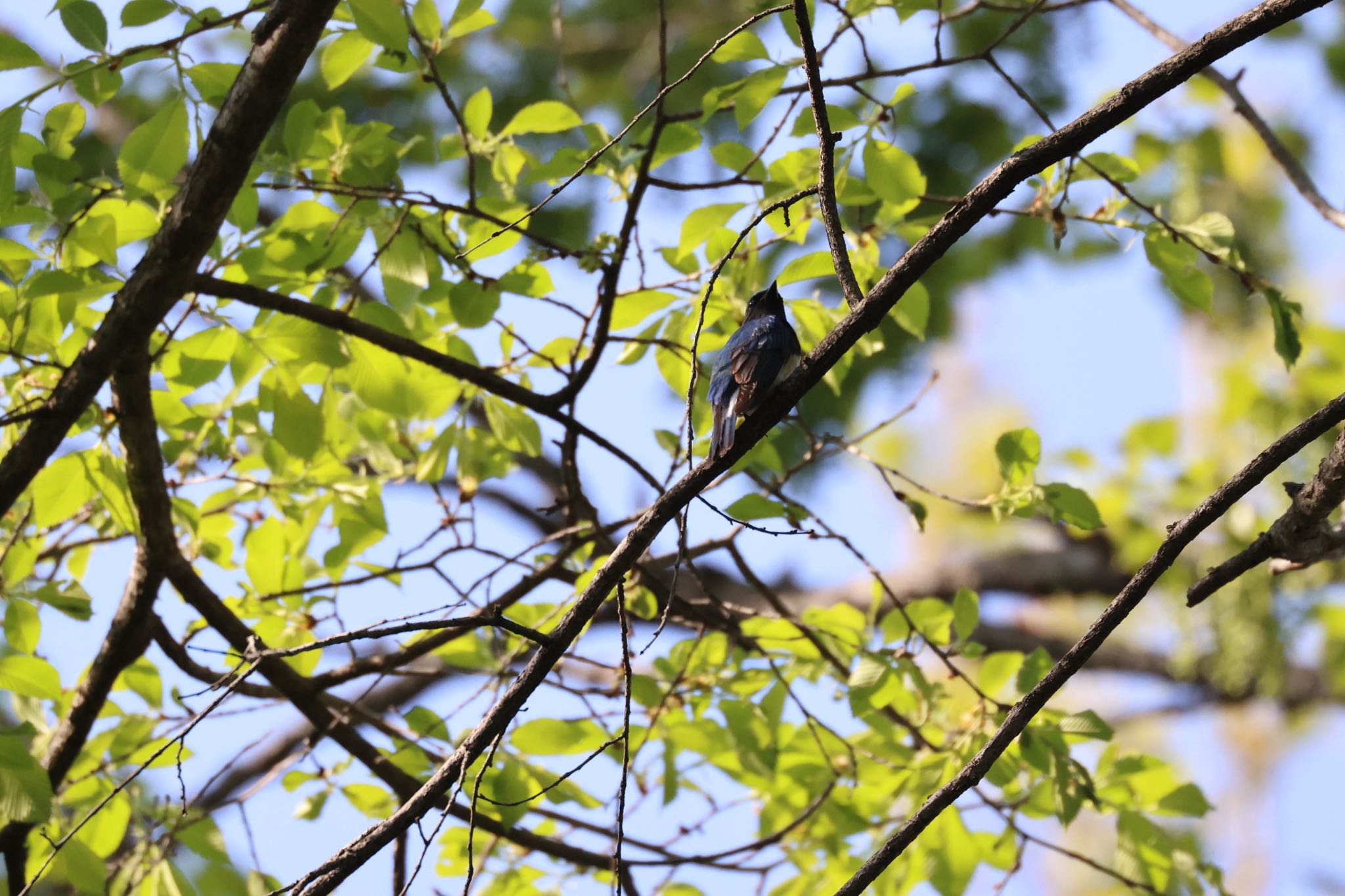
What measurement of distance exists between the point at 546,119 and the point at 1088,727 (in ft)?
6.03

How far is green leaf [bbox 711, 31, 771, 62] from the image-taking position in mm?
2311

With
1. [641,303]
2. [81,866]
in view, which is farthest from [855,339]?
[81,866]

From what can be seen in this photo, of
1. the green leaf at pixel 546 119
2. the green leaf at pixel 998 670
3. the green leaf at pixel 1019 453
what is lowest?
the green leaf at pixel 998 670

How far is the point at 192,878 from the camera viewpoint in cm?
277

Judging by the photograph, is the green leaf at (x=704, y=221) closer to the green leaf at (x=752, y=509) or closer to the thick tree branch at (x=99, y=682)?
the green leaf at (x=752, y=509)

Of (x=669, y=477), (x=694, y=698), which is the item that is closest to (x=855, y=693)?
(x=694, y=698)

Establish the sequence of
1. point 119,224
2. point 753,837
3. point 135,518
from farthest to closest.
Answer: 1. point 753,837
2. point 135,518
3. point 119,224

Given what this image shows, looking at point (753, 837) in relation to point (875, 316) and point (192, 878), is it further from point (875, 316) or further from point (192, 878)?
point (875, 316)

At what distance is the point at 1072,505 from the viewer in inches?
98.7

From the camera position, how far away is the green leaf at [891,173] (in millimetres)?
2350

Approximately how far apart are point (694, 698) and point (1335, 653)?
422 cm

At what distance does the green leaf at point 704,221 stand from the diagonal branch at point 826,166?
750 millimetres

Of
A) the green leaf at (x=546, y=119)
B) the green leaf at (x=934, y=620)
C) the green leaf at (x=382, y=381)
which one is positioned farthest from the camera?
the green leaf at (x=934, y=620)

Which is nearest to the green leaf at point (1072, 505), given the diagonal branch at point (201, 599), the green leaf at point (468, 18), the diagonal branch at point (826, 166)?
the diagonal branch at point (826, 166)
